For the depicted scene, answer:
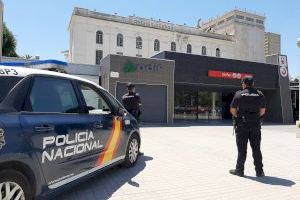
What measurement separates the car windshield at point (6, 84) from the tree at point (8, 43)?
3524 centimetres

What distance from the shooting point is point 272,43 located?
107 metres

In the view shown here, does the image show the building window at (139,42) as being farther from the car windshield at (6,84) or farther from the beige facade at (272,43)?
the beige facade at (272,43)

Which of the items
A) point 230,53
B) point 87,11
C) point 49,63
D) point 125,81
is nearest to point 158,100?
point 125,81

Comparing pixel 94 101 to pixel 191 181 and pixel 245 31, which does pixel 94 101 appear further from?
pixel 245 31

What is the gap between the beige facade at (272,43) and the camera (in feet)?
342

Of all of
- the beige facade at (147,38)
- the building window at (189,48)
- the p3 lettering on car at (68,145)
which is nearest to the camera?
the p3 lettering on car at (68,145)

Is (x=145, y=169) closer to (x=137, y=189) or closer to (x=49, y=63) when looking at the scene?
(x=137, y=189)

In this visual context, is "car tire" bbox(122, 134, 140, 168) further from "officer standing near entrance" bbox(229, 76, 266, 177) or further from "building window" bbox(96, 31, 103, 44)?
"building window" bbox(96, 31, 103, 44)

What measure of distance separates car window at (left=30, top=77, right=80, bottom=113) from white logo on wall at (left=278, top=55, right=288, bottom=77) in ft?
82.9

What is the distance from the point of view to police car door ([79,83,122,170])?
531 centimetres

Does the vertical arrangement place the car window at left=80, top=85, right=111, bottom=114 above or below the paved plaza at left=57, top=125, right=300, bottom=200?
above

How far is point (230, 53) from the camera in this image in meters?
69.0

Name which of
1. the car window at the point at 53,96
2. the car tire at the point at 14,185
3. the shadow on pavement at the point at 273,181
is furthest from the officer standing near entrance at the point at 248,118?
the car tire at the point at 14,185

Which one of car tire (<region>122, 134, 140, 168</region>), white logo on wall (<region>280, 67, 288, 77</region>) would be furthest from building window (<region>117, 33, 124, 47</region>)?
car tire (<region>122, 134, 140, 168</region>)
